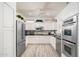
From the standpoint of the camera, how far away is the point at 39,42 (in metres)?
9.21

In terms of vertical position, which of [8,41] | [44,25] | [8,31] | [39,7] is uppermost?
[39,7]

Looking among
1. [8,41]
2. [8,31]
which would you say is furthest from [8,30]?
[8,41]

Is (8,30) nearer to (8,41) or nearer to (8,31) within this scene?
(8,31)

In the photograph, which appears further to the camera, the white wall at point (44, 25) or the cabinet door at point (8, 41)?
the white wall at point (44, 25)

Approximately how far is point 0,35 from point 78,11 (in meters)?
1.61

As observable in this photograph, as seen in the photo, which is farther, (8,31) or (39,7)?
(39,7)

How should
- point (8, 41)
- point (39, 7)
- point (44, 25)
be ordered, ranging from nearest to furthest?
Result: 1. point (8, 41)
2. point (39, 7)
3. point (44, 25)

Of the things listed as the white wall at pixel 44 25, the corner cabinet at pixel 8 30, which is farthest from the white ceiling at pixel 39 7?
the white wall at pixel 44 25

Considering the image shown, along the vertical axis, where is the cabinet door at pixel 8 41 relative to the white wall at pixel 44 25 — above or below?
below

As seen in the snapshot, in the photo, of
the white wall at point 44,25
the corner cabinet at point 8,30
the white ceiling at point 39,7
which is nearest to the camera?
the corner cabinet at point 8,30

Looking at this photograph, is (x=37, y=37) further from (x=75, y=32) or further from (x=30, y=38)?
→ (x=75, y=32)

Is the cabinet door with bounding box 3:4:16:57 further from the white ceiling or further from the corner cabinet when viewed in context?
the white ceiling

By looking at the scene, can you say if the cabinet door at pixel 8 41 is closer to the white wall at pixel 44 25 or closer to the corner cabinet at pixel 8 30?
the corner cabinet at pixel 8 30

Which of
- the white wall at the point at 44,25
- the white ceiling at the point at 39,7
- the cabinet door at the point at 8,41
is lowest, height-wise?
the cabinet door at the point at 8,41
